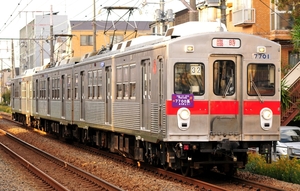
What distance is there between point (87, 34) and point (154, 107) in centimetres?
6937

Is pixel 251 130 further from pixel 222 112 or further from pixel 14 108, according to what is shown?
pixel 14 108

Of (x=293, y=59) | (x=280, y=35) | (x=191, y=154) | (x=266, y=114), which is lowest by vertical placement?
(x=191, y=154)

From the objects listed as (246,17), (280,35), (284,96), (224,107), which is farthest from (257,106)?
(246,17)

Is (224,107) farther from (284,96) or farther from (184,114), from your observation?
(284,96)

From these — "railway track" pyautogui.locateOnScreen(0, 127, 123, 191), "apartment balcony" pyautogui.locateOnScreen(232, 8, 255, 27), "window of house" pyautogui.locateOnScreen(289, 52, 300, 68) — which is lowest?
"railway track" pyautogui.locateOnScreen(0, 127, 123, 191)

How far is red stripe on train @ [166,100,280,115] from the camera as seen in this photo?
45.2 ft

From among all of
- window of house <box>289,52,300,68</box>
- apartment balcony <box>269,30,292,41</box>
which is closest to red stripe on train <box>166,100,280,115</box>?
apartment balcony <box>269,30,292,41</box>

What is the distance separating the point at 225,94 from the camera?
14.0m

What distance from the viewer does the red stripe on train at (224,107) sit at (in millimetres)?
13763

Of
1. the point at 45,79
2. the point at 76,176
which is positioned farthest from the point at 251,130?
the point at 45,79

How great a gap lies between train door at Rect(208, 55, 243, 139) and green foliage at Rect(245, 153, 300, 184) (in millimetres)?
1650

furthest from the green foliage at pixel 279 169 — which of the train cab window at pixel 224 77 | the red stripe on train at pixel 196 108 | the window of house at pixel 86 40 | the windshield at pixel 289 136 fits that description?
the window of house at pixel 86 40

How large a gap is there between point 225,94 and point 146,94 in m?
2.19

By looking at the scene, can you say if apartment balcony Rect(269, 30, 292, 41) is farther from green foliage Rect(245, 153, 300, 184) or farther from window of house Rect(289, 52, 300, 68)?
green foliage Rect(245, 153, 300, 184)
